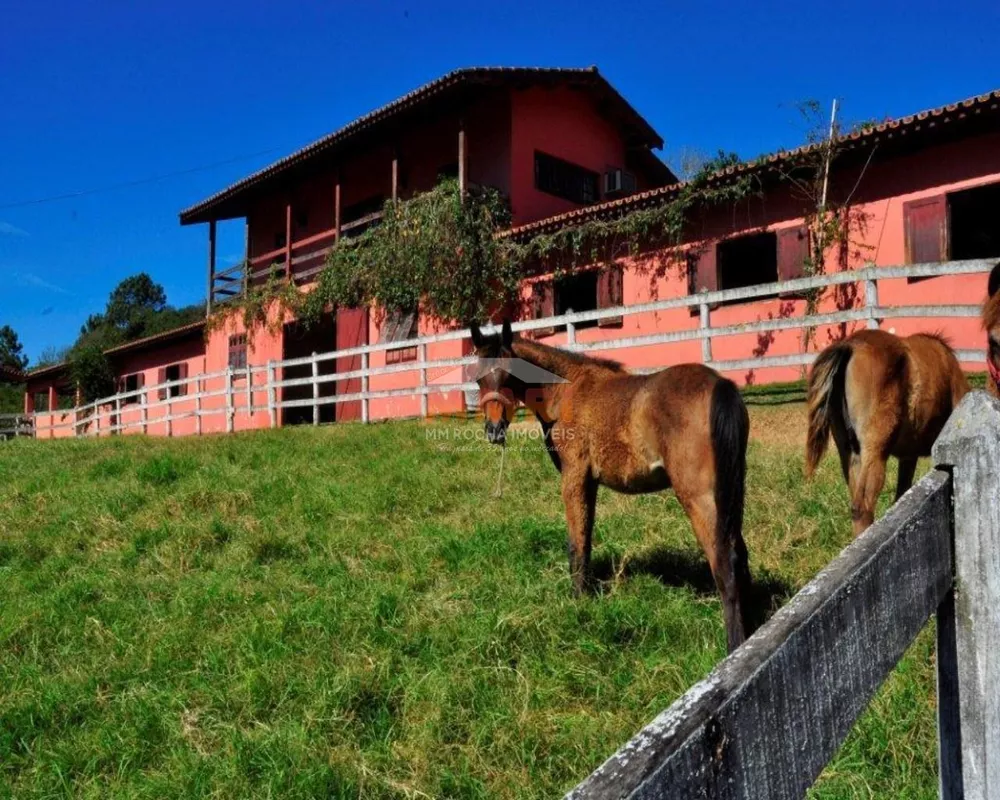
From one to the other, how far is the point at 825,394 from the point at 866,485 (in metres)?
0.63

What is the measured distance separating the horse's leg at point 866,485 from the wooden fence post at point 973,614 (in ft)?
11.5

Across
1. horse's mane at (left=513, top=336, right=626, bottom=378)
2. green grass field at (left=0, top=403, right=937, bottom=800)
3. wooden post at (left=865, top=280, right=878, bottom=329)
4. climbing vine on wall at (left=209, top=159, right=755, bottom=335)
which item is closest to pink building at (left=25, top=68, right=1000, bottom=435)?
climbing vine on wall at (left=209, top=159, right=755, bottom=335)

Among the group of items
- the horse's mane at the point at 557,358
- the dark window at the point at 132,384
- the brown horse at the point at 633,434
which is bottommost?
the brown horse at the point at 633,434

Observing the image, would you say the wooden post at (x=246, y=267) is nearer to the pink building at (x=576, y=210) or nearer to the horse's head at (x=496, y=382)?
the pink building at (x=576, y=210)

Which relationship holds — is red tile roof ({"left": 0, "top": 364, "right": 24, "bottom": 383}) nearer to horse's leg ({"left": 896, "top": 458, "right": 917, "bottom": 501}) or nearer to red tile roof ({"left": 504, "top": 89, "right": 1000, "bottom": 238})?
red tile roof ({"left": 504, "top": 89, "right": 1000, "bottom": 238})

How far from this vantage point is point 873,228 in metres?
12.0

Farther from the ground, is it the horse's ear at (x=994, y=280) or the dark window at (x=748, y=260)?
the dark window at (x=748, y=260)

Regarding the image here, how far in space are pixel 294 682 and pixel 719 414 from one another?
2.56 m

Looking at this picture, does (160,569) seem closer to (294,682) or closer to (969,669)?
(294,682)

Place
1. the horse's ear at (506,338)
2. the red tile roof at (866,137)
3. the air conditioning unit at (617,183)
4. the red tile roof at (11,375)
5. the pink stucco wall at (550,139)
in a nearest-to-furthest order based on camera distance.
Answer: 1. the horse's ear at (506,338)
2. the red tile roof at (866,137)
3. the pink stucco wall at (550,139)
4. the air conditioning unit at (617,183)
5. the red tile roof at (11,375)

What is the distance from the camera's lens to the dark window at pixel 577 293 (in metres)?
15.6

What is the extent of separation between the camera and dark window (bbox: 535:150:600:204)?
18125 millimetres

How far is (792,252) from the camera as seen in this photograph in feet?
41.7

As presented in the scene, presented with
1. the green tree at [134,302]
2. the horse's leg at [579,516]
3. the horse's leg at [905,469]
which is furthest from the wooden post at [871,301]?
the green tree at [134,302]
